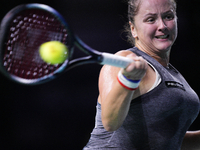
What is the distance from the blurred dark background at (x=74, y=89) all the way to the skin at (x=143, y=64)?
1.16 meters

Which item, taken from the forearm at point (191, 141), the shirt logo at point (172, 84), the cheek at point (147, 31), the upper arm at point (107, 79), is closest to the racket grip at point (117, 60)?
the upper arm at point (107, 79)

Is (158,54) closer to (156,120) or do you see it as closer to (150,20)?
(150,20)

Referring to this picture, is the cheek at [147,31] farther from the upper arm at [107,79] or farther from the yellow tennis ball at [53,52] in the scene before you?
the yellow tennis ball at [53,52]

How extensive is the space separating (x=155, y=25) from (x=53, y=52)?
48cm

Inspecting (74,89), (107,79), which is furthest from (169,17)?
(74,89)

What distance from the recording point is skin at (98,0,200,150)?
26.5 inches

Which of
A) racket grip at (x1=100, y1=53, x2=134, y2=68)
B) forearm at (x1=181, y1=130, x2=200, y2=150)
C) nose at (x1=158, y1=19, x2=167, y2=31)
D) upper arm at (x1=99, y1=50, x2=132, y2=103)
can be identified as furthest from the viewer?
forearm at (x1=181, y1=130, x2=200, y2=150)

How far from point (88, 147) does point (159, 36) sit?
54cm

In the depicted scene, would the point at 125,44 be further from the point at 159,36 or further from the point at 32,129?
the point at 159,36

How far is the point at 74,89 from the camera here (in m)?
2.13

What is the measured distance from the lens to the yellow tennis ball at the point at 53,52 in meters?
0.68

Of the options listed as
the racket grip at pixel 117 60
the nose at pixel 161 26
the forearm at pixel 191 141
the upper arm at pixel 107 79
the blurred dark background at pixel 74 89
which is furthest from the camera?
the blurred dark background at pixel 74 89

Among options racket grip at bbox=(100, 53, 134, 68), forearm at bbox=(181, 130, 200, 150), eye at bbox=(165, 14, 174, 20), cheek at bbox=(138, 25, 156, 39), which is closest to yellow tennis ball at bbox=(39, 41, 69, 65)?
racket grip at bbox=(100, 53, 134, 68)

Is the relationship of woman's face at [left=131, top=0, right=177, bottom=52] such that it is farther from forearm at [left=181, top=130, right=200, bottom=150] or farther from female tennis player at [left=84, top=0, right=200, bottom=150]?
forearm at [left=181, top=130, right=200, bottom=150]
